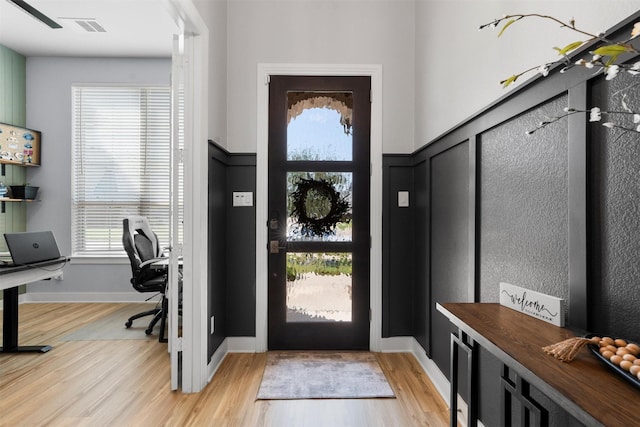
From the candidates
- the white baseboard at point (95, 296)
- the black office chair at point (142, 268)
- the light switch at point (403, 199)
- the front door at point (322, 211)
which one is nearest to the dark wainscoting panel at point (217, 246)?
the front door at point (322, 211)

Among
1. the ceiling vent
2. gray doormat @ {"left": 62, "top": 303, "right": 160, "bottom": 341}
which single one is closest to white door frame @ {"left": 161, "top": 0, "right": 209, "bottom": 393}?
gray doormat @ {"left": 62, "top": 303, "right": 160, "bottom": 341}

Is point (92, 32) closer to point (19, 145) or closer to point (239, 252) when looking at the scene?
point (19, 145)

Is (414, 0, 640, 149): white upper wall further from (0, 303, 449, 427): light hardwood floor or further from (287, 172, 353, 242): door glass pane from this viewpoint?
(0, 303, 449, 427): light hardwood floor

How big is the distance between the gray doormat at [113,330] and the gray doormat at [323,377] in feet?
4.49

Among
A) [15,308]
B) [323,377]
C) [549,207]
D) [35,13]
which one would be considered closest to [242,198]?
[323,377]

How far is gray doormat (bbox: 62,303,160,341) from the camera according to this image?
3.18m

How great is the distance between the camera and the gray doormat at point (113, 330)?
3.18 meters

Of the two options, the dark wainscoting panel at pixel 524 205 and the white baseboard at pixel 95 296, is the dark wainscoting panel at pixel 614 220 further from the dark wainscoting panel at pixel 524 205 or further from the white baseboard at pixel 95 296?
the white baseboard at pixel 95 296

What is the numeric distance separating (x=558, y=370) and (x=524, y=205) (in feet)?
2.59

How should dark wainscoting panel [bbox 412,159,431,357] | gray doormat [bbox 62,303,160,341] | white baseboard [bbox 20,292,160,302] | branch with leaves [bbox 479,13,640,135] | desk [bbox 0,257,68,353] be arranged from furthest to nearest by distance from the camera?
white baseboard [bbox 20,292,160,302], gray doormat [bbox 62,303,160,341], desk [bbox 0,257,68,353], dark wainscoting panel [bbox 412,159,431,357], branch with leaves [bbox 479,13,640,135]

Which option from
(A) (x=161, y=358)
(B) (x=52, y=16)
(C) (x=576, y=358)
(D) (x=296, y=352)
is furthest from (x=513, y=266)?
(B) (x=52, y=16)

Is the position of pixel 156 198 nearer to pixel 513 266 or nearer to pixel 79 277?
pixel 79 277

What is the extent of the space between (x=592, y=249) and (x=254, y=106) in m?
2.43

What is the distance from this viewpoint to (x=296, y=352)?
2.83 m
